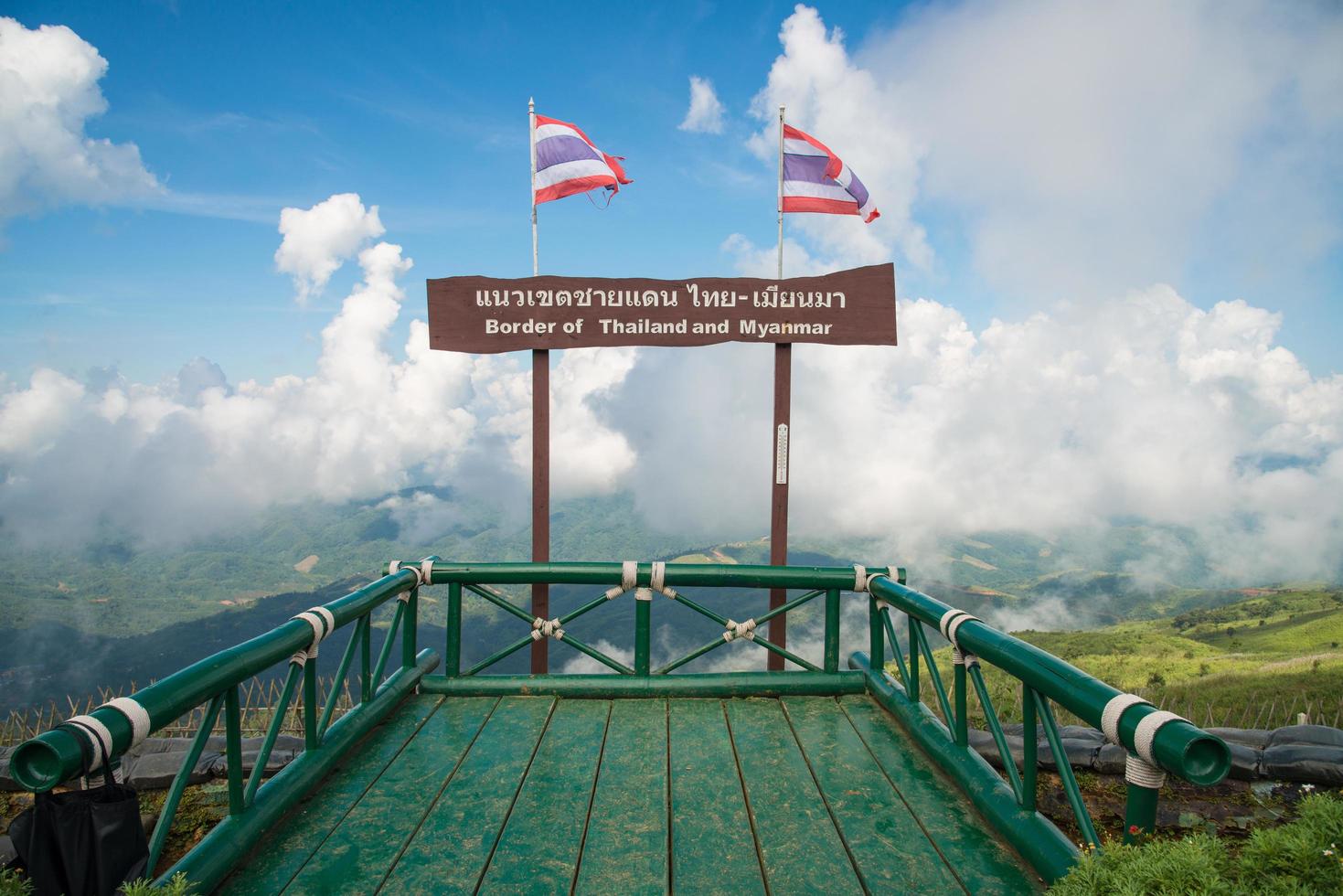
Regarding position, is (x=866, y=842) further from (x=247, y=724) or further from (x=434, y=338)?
(x=247, y=724)

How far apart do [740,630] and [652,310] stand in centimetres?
283

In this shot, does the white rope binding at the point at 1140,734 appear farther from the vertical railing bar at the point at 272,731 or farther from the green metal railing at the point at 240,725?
the vertical railing bar at the point at 272,731

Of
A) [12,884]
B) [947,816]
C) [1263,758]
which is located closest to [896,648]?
[947,816]

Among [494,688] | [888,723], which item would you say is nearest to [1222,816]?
[888,723]

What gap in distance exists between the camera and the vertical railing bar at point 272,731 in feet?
10.5

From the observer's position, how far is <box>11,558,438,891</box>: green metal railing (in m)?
2.12

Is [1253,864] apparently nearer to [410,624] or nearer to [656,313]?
[410,624]

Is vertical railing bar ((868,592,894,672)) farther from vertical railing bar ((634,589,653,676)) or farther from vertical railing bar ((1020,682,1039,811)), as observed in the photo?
vertical railing bar ((1020,682,1039,811))

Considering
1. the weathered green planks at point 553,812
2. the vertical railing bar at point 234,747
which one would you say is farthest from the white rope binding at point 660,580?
the vertical railing bar at point 234,747

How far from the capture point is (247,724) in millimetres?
7059

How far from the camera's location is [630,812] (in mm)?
3426

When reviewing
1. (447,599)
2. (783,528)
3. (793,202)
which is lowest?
(447,599)

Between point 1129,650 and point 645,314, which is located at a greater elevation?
point 645,314

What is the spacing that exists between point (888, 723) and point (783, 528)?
2134 mm
